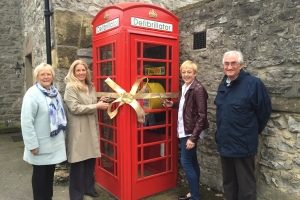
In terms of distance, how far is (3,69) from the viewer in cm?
847

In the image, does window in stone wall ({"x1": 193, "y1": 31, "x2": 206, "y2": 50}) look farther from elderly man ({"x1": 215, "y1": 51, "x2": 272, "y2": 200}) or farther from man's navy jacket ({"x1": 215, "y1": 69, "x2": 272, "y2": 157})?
man's navy jacket ({"x1": 215, "y1": 69, "x2": 272, "y2": 157})

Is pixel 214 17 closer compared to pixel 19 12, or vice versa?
pixel 214 17

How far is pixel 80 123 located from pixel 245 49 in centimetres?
214

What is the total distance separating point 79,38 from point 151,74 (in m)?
1.53

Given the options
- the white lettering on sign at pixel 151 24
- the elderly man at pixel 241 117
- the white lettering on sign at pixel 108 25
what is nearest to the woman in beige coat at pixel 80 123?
the white lettering on sign at pixel 108 25

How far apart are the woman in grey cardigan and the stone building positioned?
1412mm

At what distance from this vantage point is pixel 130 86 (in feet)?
12.1

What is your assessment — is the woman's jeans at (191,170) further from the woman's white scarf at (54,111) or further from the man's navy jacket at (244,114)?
the woman's white scarf at (54,111)

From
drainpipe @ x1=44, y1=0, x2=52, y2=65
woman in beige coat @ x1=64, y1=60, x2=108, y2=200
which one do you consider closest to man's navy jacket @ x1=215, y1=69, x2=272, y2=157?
woman in beige coat @ x1=64, y1=60, x2=108, y2=200

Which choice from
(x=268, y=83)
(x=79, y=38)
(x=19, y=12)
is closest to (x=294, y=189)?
(x=268, y=83)

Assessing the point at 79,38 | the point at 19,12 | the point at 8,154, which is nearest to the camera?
the point at 79,38

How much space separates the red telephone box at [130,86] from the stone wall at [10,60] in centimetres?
511

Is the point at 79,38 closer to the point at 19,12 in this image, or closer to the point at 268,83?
the point at 268,83

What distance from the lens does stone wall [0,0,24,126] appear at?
8.31 meters
